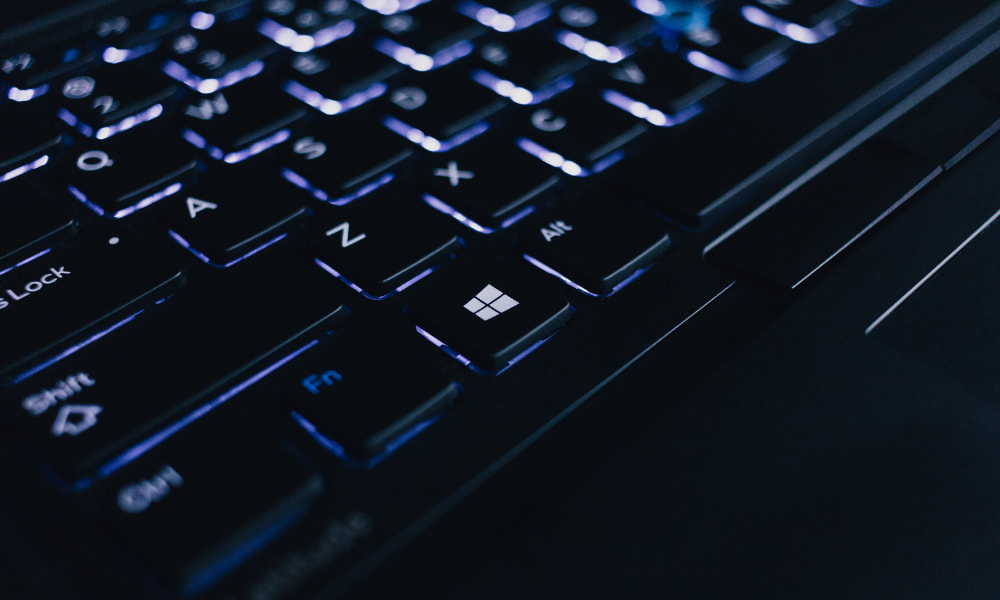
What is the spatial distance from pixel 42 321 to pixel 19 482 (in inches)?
2.5

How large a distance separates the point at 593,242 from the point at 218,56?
0.23 metres

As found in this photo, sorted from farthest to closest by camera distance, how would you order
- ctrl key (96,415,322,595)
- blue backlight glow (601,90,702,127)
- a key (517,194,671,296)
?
1. blue backlight glow (601,90,702,127)
2. a key (517,194,671,296)
3. ctrl key (96,415,322,595)

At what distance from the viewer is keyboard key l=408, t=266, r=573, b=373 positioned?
33 centimetres

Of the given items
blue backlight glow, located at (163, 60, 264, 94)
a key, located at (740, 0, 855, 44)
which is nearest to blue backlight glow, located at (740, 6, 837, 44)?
a key, located at (740, 0, 855, 44)

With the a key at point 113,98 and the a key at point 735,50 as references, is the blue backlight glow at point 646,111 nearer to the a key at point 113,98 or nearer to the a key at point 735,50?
the a key at point 735,50

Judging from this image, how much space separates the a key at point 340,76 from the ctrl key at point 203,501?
210 millimetres

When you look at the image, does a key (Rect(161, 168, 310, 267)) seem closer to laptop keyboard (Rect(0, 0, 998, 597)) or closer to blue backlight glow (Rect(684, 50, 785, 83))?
laptop keyboard (Rect(0, 0, 998, 597))

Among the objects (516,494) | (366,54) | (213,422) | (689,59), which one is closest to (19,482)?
(213,422)

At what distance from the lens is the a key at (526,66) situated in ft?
1.53

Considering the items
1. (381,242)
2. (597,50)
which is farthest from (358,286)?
(597,50)

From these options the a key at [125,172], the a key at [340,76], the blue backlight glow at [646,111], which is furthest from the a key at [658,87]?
the a key at [125,172]

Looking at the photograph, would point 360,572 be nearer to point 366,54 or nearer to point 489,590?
point 489,590

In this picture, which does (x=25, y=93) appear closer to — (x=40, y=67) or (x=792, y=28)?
(x=40, y=67)

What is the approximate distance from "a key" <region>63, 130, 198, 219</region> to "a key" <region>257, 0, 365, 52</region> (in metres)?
0.12
